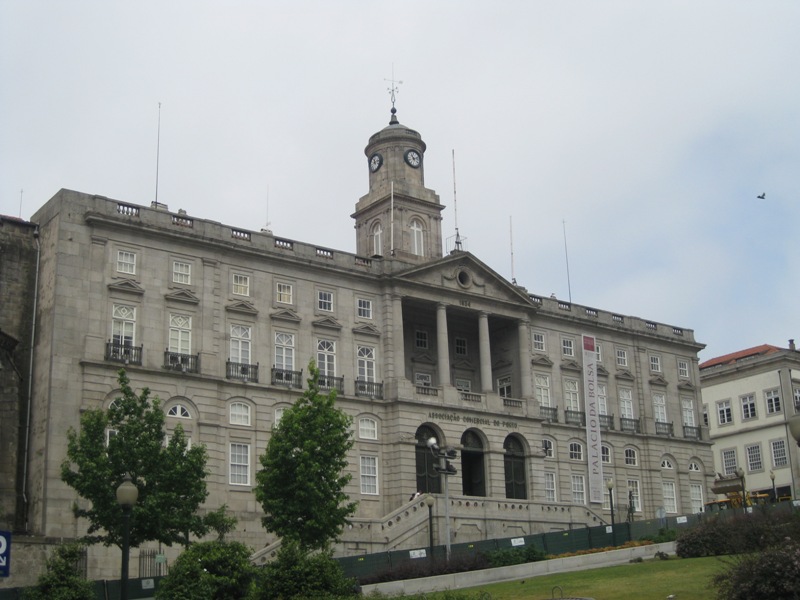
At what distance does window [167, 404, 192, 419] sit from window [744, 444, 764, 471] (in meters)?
56.0

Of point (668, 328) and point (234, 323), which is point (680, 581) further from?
point (668, 328)

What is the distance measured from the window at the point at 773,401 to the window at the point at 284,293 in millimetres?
49080

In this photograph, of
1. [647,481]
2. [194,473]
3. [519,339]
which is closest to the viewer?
[194,473]

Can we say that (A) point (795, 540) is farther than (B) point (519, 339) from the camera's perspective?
No

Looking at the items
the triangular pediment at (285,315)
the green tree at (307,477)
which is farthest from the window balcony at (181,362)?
the green tree at (307,477)

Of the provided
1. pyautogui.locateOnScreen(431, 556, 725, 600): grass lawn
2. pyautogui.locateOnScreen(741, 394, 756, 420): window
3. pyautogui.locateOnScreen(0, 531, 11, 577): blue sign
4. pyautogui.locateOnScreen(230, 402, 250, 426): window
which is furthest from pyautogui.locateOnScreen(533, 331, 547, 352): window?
pyautogui.locateOnScreen(0, 531, 11, 577): blue sign

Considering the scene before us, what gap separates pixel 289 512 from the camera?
47500 millimetres

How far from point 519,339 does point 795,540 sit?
42.6 meters

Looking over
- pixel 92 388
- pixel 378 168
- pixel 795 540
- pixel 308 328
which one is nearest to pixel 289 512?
pixel 92 388

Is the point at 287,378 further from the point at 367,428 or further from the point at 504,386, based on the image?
the point at 504,386

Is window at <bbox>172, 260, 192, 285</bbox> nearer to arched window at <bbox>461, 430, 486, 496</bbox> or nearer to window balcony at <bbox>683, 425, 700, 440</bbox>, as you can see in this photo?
arched window at <bbox>461, 430, 486, 496</bbox>

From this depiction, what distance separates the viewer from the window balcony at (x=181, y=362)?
56.3 metres

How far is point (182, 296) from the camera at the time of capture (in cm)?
5778

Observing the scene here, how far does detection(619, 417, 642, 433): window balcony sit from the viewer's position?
76562mm
